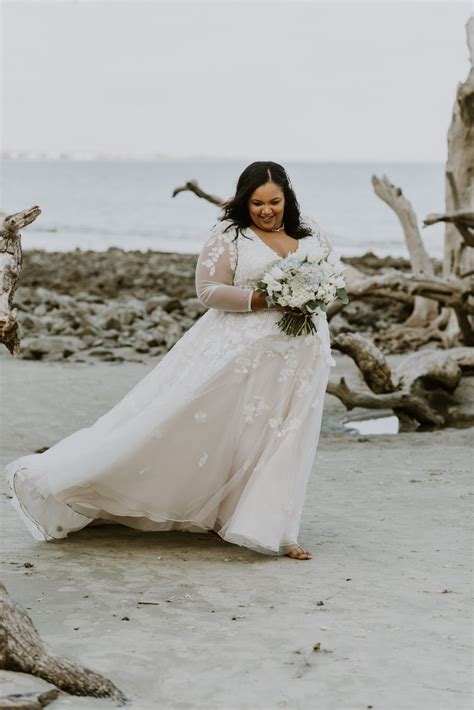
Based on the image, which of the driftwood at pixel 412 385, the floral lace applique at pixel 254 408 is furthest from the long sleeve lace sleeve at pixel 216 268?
the driftwood at pixel 412 385

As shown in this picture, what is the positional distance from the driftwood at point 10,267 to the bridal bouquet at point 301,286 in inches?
76.8

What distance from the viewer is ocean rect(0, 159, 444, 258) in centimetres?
4400

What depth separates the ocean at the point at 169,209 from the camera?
44000mm

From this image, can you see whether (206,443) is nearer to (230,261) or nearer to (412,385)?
(230,261)

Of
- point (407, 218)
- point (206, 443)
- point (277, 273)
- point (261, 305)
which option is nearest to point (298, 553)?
point (206, 443)

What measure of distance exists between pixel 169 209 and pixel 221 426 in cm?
6089

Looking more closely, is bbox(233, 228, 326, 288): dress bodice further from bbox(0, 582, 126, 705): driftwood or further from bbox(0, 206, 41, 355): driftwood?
bbox(0, 582, 126, 705): driftwood

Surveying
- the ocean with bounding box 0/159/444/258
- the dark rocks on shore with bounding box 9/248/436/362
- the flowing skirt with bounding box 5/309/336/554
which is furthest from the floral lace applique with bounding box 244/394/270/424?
the ocean with bounding box 0/159/444/258

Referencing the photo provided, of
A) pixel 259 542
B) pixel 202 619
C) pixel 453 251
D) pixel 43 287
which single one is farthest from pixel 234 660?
pixel 43 287

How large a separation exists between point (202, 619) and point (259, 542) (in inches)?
36.8

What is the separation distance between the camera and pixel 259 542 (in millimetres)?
5648

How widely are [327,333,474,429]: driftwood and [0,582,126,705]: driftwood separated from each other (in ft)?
21.0

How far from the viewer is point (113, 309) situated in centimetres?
1722

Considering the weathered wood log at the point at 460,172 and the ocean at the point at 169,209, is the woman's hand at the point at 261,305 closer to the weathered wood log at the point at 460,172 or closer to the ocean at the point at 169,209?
the weathered wood log at the point at 460,172
